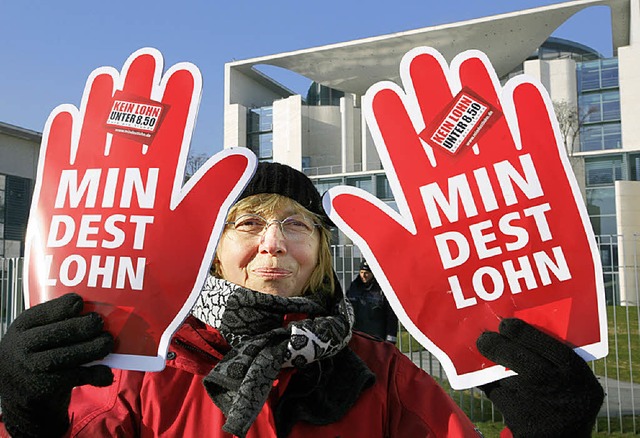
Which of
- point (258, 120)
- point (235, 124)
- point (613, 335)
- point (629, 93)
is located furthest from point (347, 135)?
point (613, 335)

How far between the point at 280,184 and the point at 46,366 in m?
0.75

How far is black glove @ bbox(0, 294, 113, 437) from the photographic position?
126 centimetres

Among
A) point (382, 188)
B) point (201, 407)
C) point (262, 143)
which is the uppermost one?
point (262, 143)

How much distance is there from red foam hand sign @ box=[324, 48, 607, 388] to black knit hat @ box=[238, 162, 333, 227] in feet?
0.54

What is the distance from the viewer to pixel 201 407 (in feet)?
4.79

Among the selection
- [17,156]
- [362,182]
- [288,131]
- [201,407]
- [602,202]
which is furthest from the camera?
[288,131]

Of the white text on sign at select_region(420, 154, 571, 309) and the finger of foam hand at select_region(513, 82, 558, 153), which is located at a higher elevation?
the finger of foam hand at select_region(513, 82, 558, 153)

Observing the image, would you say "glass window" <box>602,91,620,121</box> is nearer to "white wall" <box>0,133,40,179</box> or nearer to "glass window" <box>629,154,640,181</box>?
"glass window" <box>629,154,640,181</box>

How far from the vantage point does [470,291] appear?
4.83 feet

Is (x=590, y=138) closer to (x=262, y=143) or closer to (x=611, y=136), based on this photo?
(x=611, y=136)

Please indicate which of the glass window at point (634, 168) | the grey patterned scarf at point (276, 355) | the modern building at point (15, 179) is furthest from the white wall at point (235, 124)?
the grey patterned scarf at point (276, 355)

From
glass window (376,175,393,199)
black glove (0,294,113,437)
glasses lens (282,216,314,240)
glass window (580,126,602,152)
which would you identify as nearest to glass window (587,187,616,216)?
glass window (580,126,602,152)

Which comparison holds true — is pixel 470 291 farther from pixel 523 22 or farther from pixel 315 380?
pixel 523 22

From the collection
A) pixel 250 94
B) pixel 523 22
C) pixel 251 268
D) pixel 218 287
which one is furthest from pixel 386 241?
pixel 250 94
